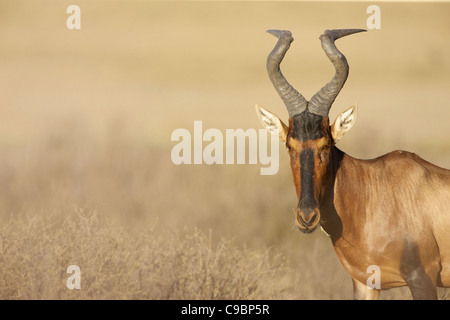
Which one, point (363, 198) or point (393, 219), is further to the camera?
point (363, 198)

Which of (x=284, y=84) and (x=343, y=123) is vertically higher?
(x=284, y=84)

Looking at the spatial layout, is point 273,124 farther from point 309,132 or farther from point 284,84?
point 309,132

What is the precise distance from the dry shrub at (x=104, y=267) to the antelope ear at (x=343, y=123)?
1.98m

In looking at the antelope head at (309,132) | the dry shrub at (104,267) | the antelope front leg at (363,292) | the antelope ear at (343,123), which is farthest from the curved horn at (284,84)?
the antelope front leg at (363,292)

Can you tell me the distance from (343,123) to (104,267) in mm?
3202

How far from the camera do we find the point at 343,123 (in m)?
9.21

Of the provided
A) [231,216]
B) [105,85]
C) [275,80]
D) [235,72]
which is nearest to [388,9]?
[235,72]

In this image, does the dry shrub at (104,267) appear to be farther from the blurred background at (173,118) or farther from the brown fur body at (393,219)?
the brown fur body at (393,219)

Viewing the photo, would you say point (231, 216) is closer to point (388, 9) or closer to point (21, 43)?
point (21, 43)

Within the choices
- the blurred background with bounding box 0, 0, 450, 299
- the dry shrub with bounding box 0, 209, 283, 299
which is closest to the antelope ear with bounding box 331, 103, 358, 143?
the dry shrub with bounding box 0, 209, 283, 299

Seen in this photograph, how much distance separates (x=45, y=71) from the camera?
29.3 meters

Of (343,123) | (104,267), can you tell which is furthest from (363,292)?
(104,267)

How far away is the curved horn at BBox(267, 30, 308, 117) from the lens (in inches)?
364

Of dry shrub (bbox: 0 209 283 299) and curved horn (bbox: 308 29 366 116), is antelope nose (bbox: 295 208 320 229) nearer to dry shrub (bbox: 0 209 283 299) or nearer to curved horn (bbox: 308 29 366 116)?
curved horn (bbox: 308 29 366 116)
